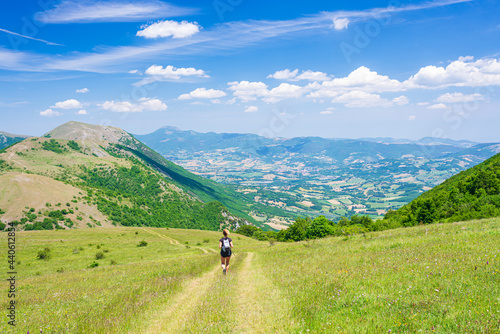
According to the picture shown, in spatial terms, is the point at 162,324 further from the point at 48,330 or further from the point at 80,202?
the point at 80,202

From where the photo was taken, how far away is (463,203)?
56188 millimetres

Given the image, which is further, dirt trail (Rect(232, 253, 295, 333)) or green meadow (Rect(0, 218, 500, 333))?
dirt trail (Rect(232, 253, 295, 333))

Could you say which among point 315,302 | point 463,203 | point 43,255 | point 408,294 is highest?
point 408,294

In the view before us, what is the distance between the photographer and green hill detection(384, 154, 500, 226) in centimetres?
4766

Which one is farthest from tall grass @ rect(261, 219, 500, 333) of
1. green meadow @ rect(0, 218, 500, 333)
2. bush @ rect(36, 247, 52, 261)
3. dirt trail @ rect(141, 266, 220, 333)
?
bush @ rect(36, 247, 52, 261)

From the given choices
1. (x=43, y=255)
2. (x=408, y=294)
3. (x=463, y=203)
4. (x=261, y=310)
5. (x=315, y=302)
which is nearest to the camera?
(x=408, y=294)

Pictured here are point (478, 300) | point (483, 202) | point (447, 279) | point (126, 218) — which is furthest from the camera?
point (126, 218)

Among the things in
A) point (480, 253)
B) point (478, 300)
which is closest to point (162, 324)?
point (478, 300)

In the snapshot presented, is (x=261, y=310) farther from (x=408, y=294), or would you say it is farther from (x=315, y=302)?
(x=408, y=294)

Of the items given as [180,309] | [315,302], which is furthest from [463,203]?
[180,309]

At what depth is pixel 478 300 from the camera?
868 centimetres

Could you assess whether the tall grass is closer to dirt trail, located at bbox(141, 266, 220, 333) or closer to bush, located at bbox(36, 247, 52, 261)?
dirt trail, located at bbox(141, 266, 220, 333)

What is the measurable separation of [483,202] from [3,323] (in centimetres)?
6781

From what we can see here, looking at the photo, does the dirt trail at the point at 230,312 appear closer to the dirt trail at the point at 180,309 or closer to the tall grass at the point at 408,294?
the dirt trail at the point at 180,309
